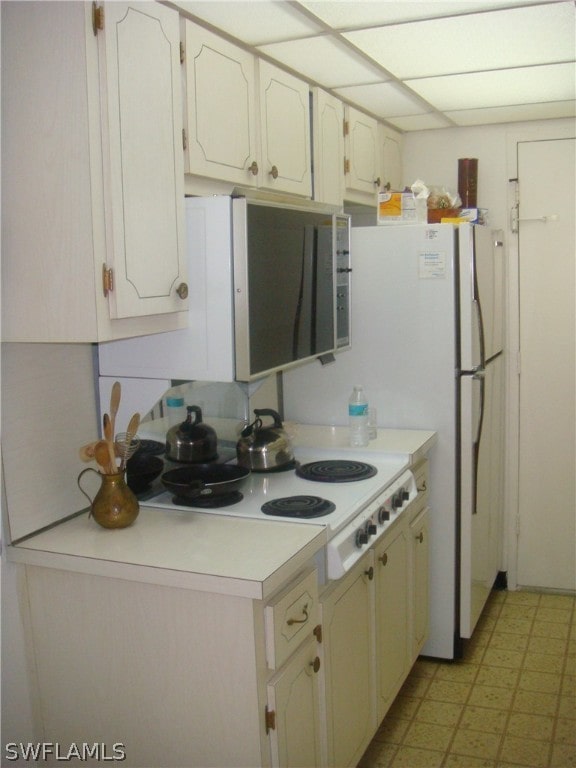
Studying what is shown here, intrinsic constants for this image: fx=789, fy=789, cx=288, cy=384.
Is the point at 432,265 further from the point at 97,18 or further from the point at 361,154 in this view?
the point at 97,18

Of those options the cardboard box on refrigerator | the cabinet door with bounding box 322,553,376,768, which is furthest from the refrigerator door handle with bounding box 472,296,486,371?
the cabinet door with bounding box 322,553,376,768

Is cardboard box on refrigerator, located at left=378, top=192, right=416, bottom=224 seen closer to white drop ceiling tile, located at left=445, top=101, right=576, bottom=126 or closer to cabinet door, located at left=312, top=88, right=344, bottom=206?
cabinet door, located at left=312, top=88, right=344, bottom=206

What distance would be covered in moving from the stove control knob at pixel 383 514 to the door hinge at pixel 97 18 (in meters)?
1.49

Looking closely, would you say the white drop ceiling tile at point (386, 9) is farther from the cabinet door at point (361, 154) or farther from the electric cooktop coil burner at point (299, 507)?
the electric cooktop coil burner at point (299, 507)

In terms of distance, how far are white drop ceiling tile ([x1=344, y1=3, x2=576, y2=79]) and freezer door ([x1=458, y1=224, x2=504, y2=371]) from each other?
1.96 ft

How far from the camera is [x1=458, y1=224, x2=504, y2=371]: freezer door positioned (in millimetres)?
2965

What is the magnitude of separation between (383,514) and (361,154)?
1.57m

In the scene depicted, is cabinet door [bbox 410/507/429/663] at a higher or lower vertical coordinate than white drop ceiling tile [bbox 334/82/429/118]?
lower

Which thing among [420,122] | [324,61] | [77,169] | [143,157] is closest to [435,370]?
[324,61]

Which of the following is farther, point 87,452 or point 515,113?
point 515,113

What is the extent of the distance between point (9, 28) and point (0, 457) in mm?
934

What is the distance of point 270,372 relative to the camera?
7.10 ft

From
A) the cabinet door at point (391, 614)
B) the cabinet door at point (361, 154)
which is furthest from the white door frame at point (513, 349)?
the cabinet door at point (391, 614)

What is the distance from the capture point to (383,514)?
238 centimetres
